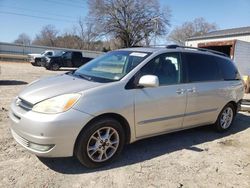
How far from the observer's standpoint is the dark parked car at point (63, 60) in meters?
22.7

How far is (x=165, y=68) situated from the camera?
181 inches

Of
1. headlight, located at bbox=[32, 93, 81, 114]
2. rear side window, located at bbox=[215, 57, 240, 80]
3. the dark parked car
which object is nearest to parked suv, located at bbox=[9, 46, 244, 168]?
headlight, located at bbox=[32, 93, 81, 114]

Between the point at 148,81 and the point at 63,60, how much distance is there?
20.8 metres

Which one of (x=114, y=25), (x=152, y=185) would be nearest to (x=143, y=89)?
(x=152, y=185)

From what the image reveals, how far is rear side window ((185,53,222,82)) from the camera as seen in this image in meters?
5.01

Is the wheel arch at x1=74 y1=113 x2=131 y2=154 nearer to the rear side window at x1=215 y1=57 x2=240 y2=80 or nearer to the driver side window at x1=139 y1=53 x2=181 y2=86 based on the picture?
the driver side window at x1=139 y1=53 x2=181 y2=86

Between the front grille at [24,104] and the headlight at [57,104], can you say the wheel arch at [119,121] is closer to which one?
the headlight at [57,104]

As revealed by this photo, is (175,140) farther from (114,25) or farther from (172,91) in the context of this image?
(114,25)

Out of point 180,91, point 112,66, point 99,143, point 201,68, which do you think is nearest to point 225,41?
point 201,68

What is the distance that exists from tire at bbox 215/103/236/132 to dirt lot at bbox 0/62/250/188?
2.24 ft

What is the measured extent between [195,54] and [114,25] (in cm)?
4047

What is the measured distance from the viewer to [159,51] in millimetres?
4598

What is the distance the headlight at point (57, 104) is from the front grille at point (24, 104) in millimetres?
114

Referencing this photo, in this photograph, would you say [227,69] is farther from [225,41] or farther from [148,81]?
[225,41]
